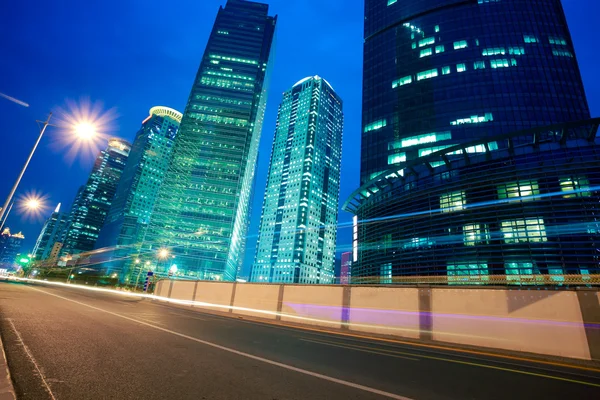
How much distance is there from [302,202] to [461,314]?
15688 centimetres

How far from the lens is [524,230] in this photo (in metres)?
28.8

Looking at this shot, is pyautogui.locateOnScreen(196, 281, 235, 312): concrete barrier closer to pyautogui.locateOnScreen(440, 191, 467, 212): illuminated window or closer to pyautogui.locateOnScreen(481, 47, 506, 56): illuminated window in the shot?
pyautogui.locateOnScreen(440, 191, 467, 212): illuminated window

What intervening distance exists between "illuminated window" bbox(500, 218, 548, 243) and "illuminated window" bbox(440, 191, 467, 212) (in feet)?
16.7

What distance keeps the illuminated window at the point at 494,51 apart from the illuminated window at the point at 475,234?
45129 millimetres

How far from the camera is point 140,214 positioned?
16088 centimetres

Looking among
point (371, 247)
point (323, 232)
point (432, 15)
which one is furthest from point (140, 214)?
point (432, 15)

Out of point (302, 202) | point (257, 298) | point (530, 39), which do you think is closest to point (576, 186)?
point (257, 298)

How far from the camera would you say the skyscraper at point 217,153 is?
127 m

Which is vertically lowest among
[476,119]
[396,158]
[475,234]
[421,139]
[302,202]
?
[475,234]

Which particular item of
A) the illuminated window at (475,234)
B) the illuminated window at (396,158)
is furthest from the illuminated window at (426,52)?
the illuminated window at (475,234)

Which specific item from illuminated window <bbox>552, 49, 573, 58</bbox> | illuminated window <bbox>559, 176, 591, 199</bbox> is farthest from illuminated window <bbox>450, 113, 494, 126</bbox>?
illuminated window <bbox>559, 176, 591, 199</bbox>

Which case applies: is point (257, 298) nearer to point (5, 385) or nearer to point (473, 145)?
point (5, 385)

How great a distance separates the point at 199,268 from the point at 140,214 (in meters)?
67.1

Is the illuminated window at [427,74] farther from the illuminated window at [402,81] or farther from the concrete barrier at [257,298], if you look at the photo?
the concrete barrier at [257,298]
